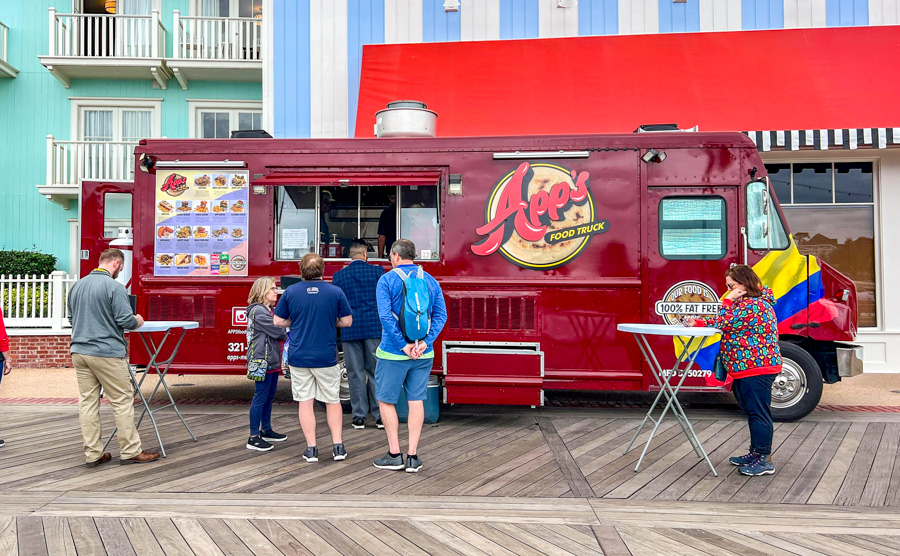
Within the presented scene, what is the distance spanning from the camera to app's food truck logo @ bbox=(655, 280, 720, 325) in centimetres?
641

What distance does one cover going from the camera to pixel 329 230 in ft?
22.5

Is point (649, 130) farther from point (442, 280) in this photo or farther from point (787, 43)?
point (787, 43)

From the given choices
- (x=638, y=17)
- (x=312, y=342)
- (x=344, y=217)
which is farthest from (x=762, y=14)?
(x=312, y=342)

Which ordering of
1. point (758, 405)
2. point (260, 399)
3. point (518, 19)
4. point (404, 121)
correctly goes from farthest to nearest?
point (518, 19) → point (404, 121) → point (260, 399) → point (758, 405)

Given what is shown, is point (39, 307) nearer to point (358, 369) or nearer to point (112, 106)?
point (112, 106)

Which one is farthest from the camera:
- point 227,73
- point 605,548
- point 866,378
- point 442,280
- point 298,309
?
point 227,73

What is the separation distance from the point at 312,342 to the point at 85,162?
11253mm

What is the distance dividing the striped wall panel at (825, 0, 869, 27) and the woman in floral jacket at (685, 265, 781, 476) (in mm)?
8205

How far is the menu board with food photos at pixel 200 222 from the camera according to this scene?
685cm

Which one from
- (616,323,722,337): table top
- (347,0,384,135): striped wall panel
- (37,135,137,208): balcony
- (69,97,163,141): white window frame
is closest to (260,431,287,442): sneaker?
(616,323,722,337): table top

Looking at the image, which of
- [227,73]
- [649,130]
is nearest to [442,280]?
[649,130]

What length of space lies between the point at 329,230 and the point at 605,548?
4559mm

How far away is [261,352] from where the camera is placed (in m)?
5.36

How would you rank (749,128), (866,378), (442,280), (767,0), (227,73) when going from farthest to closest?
(227,73), (767,0), (866,378), (749,128), (442,280)
